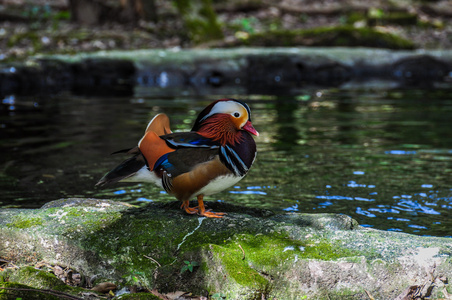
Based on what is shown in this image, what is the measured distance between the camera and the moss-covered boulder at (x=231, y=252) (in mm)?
2777

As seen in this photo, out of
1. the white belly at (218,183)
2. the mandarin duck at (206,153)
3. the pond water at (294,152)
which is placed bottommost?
the pond water at (294,152)

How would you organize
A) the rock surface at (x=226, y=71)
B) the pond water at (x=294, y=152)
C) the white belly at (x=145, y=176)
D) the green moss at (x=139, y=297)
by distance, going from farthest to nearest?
1. the rock surface at (x=226, y=71)
2. the pond water at (x=294, y=152)
3. the white belly at (x=145, y=176)
4. the green moss at (x=139, y=297)

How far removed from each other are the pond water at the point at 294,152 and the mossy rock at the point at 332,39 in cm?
374

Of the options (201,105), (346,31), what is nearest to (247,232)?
(201,105)

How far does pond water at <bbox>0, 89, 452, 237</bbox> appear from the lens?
189 inches

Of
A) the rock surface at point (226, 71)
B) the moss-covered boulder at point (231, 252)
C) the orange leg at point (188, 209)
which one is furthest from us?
the rock surface at point (226, 71)

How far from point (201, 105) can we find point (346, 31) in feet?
20.0

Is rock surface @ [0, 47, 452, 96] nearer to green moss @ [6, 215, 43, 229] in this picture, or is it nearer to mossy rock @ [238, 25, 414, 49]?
mossy rock @ [238, 25, 414, 49]

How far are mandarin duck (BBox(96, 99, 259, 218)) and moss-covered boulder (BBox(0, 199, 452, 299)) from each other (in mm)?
250

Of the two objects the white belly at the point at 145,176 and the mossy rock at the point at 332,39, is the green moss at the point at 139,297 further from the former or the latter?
the mossy rock at the point at 332,39

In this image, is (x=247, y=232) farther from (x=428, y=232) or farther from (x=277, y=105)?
Answer: (x=277, y=105)

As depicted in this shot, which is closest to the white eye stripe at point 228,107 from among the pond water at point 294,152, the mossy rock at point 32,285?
the mossy rock at point 32,285

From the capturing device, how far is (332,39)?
1441 centimetres

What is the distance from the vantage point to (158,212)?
3.43 metres
